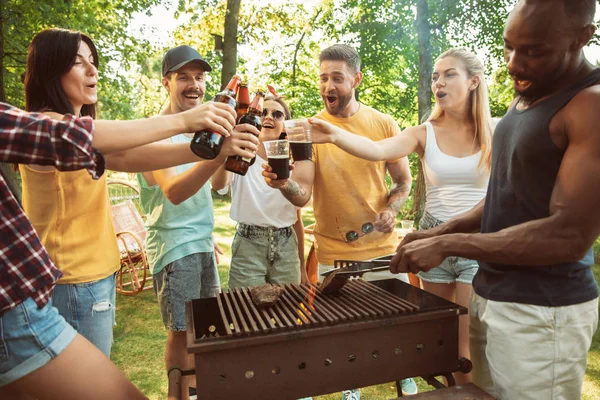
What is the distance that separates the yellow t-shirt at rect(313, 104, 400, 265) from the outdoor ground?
1464 millimetres

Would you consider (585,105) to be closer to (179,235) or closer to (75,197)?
(75,197)

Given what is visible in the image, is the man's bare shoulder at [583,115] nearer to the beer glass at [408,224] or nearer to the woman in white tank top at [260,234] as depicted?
the woman in white tank top at [260,234]

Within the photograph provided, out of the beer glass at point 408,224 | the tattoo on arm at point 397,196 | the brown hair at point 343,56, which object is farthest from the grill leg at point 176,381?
the beer glass at point 408,224

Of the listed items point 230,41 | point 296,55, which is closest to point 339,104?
point 230,41

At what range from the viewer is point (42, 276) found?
5.20 feet

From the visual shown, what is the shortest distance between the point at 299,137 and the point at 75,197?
1404 mm

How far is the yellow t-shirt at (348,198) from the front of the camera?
3600 millimetres

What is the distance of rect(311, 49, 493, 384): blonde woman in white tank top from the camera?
316 cm

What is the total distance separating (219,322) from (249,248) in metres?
1.54

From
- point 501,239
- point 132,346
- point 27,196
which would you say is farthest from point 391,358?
point 132,346

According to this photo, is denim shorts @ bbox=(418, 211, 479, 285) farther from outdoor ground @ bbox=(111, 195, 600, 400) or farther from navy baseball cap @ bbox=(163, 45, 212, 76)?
navy baseball cap @ bbox=(163, 45, 212, 76)

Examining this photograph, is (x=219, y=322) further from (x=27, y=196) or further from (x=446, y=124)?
(x=446, y=124)

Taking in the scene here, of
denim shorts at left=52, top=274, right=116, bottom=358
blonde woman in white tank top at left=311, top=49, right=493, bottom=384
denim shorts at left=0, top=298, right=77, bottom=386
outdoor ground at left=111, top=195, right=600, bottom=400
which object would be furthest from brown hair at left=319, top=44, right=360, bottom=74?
outdoor ground at left=111, top=195, right=600, bottom=400

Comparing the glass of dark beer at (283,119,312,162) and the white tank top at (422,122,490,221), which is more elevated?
the glass of dark beer at (283,119,312,162)
